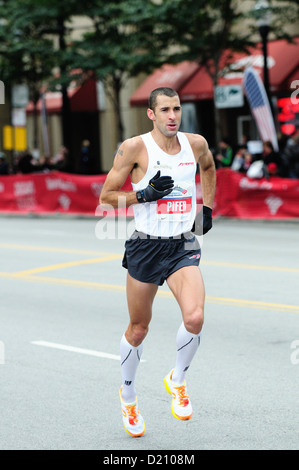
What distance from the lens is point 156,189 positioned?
16.5 feet

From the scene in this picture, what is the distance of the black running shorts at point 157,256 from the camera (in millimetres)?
5215

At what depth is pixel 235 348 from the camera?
7.41 metres

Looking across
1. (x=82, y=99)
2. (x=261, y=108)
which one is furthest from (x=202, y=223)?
(x=82, y=99)

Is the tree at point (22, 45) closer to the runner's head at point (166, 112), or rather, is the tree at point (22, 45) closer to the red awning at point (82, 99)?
the red awning at point (82, 99)

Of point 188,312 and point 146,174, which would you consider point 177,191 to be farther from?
point 188,312

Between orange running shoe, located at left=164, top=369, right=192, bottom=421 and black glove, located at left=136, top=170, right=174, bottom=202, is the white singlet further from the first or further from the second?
orange running shoe, located at left=164, top=369, right=192, bottom=421

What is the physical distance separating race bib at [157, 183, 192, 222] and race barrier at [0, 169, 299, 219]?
11127mm

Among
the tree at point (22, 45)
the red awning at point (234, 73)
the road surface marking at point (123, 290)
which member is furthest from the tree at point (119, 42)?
the road surface marking at point (123, 290)

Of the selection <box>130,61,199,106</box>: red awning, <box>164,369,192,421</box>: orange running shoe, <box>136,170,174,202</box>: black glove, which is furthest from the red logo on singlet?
<box>130,61,199,106</box>: red awning

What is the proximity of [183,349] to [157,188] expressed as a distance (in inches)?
39.2

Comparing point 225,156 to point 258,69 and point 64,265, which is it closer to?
point 258,69

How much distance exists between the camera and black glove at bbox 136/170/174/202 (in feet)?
16.5

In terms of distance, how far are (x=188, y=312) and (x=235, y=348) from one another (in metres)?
2.49

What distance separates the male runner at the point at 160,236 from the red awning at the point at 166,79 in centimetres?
2206
